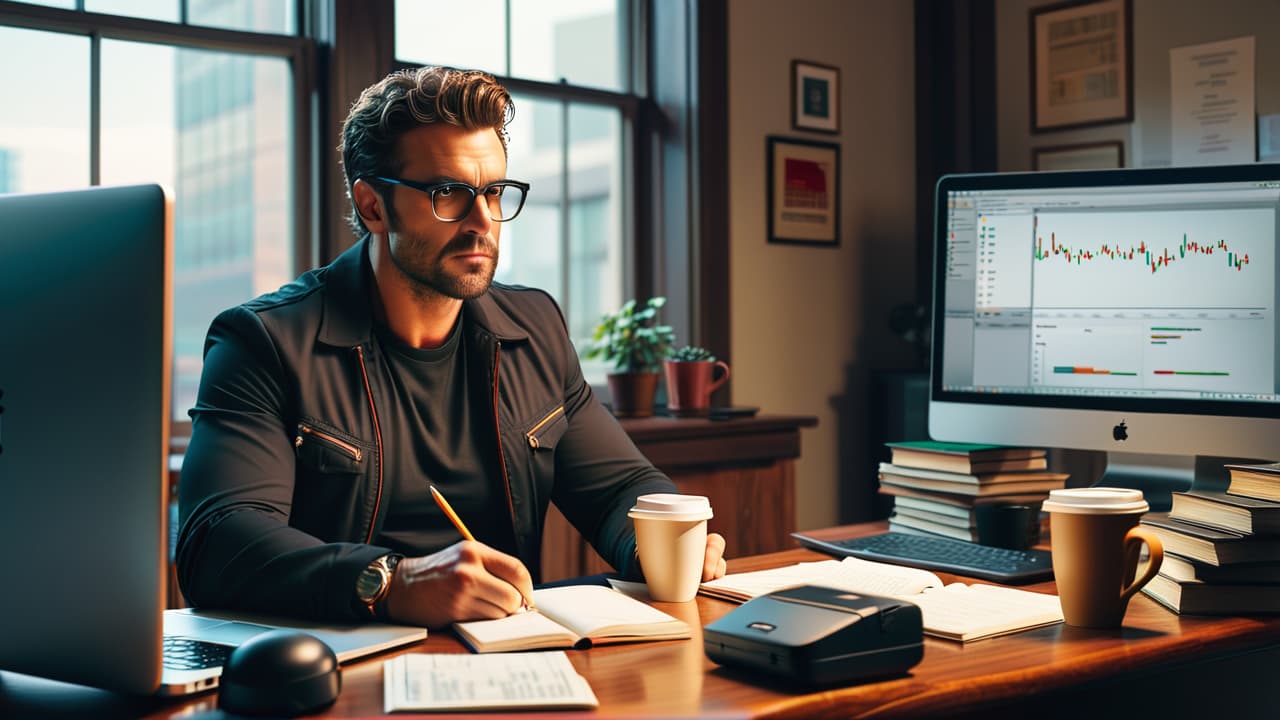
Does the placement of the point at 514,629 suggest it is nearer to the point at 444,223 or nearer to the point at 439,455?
the point at 439,455

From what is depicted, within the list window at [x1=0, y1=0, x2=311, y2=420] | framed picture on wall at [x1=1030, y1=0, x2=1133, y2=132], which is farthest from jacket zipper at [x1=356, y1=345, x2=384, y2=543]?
framed picture on wall at [x1=1030, y1=0, x2=1133, y2=132]

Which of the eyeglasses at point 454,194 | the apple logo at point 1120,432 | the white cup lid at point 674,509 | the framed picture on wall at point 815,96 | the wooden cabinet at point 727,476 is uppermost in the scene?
the framed picture on wall at point 815,96

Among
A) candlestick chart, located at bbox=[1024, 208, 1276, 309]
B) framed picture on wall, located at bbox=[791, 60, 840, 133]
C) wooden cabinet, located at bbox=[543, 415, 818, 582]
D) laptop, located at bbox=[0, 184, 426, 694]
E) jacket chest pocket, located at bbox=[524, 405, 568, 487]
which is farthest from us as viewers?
framed picture on wall, located at bbox=[791, 60, 840, 133]

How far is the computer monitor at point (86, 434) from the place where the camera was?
850 mm

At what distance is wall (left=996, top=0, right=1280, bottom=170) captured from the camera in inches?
128

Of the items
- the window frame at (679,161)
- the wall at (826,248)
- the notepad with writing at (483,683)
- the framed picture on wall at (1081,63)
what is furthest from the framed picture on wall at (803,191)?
the notepad with writing at (483,683)

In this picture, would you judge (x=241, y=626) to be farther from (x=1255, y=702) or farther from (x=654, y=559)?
(x=1255, y=702)

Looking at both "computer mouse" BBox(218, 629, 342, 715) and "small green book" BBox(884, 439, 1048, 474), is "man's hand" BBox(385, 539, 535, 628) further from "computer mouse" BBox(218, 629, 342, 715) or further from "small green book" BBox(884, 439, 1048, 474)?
"small green book" BBox(884, 439, 1048, 474)

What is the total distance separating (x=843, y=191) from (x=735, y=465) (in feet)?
4.21

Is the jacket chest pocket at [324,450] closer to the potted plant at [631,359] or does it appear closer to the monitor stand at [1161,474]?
the monitor stand at [1161,474]

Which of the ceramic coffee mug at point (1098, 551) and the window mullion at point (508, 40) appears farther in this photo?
the window mullion at point (508, 40)

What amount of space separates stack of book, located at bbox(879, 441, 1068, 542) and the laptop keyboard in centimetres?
106

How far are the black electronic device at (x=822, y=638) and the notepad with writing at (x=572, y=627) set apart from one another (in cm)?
10

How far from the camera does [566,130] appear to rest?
338cm
